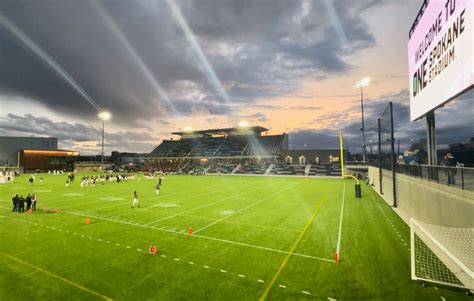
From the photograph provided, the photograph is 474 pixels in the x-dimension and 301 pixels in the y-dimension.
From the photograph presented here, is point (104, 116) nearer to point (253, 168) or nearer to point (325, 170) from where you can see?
point (253, 168)

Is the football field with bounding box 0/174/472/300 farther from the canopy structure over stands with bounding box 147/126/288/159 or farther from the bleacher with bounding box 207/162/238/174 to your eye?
the canopy structure over stands with bounding box 147/126/288/159

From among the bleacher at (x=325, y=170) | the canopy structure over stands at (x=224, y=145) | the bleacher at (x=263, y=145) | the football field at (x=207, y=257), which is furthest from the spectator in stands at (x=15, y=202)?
the bleacher at (x=263, y=145)

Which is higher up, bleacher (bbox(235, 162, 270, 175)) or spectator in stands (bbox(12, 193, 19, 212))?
bleacher (bbox(235, 162, 270, 175))

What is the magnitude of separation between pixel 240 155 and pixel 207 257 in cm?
7711

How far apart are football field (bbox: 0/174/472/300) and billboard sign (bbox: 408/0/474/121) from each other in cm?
663

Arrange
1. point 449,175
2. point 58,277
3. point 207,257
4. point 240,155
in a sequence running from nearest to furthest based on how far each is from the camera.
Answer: point 58,277, point 207,257, point 449,175, point 240,155

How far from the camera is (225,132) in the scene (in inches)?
4033

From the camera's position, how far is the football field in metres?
7.49

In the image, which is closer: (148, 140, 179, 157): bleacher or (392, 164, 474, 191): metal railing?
(392, 164, 474, 191): metal railing

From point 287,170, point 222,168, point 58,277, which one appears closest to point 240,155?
point 222,168

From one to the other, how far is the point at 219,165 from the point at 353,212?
67.0 metres

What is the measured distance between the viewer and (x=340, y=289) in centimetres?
761

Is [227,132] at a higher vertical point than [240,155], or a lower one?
higher

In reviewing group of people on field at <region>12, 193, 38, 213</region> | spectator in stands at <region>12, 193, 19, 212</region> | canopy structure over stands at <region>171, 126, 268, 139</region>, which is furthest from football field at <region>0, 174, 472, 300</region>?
canopy structure over stands at <region>171, 126, 268, 139</region>
